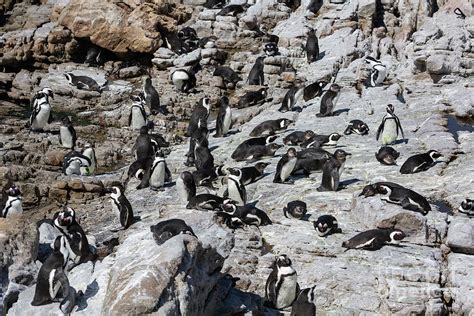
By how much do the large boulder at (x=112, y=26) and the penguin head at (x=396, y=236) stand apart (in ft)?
55.4

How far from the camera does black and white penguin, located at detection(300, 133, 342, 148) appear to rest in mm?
17719

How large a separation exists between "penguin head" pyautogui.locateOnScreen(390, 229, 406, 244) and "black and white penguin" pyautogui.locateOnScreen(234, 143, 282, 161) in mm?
5970

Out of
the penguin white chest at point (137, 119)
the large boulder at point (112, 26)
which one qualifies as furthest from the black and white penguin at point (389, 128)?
the large boulder at point (112, 26)

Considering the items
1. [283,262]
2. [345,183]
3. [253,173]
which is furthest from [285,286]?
[253,173]

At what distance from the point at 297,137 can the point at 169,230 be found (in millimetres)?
8533

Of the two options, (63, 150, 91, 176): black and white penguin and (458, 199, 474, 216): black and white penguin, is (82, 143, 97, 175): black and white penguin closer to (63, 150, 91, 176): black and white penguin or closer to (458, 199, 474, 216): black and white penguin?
(63, 150, 91, 176): black and white penguin

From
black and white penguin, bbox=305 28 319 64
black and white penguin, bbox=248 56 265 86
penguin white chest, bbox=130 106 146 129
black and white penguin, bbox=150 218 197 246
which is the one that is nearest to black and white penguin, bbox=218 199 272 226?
black and white penguin, bbox=150 218 197 246

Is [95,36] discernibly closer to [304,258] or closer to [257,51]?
[257,51]

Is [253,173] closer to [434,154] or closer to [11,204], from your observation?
[434,154]

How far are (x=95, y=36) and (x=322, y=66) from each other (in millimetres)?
8110

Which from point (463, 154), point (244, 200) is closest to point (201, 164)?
point (244, 200)

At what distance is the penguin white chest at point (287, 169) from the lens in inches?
612

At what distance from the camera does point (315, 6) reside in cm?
2873

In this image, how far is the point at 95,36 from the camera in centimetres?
2741
